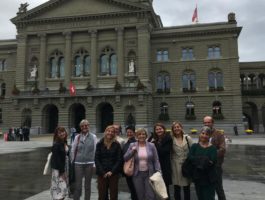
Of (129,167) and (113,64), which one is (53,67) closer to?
(113,64)

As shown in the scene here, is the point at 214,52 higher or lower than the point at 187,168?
higher

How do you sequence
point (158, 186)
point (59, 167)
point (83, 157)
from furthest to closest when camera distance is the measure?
point (83, 157) → point (59, 167) → point (158, 186)

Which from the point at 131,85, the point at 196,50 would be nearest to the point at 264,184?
the point at 131,85

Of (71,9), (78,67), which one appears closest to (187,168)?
(78,67)

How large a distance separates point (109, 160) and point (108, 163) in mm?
77

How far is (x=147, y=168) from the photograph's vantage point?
694cm

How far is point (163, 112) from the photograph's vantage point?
4994 cm

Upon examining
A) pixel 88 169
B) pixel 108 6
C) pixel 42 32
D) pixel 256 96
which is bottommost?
pixel 88 169

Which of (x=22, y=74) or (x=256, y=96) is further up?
(x=22, y=74)

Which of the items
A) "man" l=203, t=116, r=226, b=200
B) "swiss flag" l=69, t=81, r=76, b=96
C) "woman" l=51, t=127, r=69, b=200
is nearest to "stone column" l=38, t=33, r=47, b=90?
"swiss flag" l=69, t=81, r=76, b=96

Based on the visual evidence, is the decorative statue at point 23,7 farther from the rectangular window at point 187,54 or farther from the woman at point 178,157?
the woman at point 178,157

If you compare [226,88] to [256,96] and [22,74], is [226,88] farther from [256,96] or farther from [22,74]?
[22,74]

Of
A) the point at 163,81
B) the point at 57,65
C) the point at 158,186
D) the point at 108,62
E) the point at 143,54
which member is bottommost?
the point at 158,186

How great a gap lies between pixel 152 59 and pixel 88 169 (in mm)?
44273
